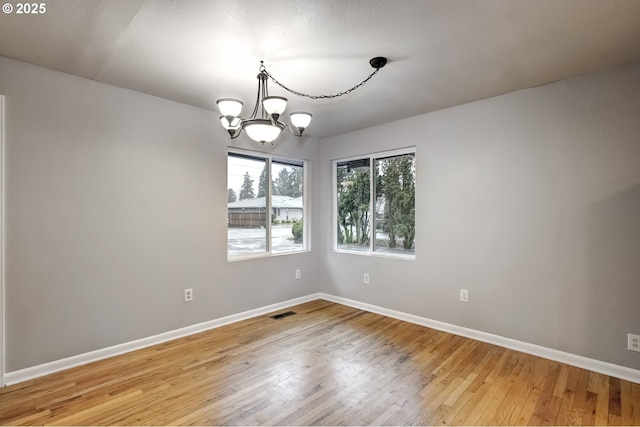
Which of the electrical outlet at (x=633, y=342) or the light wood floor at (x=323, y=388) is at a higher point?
the electrical outlet at (x=633, y=342)

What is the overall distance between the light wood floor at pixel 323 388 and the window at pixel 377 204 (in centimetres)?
130

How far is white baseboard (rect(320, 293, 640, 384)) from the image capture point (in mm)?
2520

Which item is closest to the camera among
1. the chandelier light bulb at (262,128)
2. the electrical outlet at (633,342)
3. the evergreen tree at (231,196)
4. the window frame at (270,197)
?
the chandelier light bulb at (262,128)

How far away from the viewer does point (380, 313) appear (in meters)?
4.09

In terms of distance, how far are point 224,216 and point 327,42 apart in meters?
2.26

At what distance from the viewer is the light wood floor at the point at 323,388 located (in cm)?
204

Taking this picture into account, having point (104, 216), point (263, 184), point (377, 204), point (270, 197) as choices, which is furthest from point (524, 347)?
point (104, 216)

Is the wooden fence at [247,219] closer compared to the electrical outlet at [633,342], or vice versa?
the electrical outlet at [633,342]

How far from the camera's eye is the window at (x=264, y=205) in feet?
12.8

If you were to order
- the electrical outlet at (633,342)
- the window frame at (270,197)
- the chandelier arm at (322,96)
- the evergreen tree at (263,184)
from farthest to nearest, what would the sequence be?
1. the evergreen tree at (263,184)
2. the window frame at (270,197)
3. the chandelier arm at (322,96)
4. the electrical outlet at (633,342)

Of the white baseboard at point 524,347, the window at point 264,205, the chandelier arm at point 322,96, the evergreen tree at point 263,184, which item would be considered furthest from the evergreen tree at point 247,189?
the white baseboard at point 524,347

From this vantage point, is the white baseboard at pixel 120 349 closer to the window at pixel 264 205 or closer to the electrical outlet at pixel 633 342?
the window at pixel 264 205

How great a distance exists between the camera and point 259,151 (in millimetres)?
4082

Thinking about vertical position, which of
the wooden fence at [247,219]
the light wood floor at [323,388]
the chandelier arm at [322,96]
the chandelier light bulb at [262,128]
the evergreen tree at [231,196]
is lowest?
the light wood floor at [323,388]
